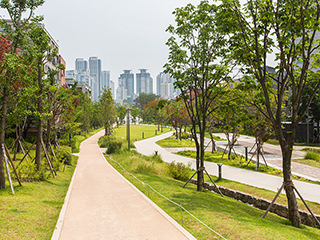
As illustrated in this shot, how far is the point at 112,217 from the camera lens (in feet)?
28.9

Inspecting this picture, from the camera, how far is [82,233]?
24.4 ft

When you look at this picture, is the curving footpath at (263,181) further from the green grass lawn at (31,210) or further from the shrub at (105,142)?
the shrub at (105,142)

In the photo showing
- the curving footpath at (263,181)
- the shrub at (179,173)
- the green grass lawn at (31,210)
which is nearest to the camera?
the green grass lawn at (31,210)

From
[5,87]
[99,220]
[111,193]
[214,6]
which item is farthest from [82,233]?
[214,6]

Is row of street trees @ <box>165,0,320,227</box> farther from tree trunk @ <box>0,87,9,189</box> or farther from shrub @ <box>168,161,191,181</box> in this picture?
tree trunk @ <box>0,87,9,189</box>

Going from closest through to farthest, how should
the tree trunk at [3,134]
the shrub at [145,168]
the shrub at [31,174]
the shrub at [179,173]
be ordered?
the tree trunk at [3,134] < the shrub at [31,174] < the shrub at [179,173] < the shrub at [145,168]

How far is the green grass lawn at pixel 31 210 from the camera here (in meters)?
7.23

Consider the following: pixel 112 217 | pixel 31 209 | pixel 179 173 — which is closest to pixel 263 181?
pixel 179 173

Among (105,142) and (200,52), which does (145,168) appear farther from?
(105,142)

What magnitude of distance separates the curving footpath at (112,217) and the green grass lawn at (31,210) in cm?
38

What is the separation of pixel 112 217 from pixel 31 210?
281 cm

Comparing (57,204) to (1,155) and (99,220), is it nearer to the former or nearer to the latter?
(99,220)

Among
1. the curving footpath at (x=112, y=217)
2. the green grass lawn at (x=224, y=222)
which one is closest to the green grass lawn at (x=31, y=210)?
the curving footpath at (x=112, y=217)

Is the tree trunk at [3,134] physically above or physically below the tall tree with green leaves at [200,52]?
below
